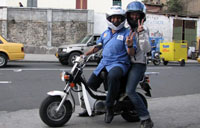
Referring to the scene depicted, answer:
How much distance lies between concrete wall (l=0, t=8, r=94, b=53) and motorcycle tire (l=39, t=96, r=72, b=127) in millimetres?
17566

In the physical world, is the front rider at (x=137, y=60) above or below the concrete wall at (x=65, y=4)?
below

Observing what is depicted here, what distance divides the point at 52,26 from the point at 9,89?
49.1 ft

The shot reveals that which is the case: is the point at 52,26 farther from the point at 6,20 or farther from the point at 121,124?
the point at 121,124

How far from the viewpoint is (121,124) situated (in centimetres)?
495

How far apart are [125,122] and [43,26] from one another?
60.2 feet

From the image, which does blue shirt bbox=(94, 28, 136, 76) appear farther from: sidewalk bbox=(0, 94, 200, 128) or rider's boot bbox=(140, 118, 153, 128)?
sidewalk bbox=(0, 94, 200, 128)

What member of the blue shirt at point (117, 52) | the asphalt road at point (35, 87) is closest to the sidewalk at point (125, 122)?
the asphalt road at point (35, 87)

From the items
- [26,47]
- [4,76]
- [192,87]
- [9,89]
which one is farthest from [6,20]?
[192,87]

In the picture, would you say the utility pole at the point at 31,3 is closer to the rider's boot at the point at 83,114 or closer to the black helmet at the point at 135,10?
the rider's boot at the point at 83,114

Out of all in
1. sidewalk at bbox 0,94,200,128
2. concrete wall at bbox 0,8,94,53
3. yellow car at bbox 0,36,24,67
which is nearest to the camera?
sidewalk at bbox 0,94,200,128

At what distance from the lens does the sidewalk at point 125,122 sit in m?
4.81

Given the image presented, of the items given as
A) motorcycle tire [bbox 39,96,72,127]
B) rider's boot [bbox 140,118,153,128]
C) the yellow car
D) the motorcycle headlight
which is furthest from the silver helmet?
the yellow car

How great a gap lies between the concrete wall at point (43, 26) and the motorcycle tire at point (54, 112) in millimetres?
17566

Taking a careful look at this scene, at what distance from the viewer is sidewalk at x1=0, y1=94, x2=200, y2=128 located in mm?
4812
